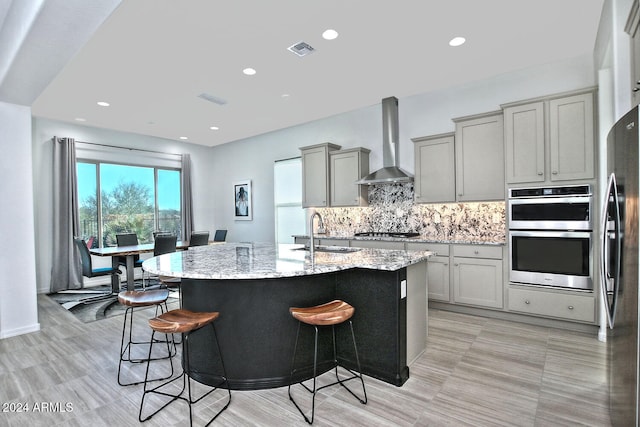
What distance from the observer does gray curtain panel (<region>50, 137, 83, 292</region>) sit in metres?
5.71

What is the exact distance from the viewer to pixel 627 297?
152cm

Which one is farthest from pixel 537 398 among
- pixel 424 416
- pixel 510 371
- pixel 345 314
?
pixel 345 314

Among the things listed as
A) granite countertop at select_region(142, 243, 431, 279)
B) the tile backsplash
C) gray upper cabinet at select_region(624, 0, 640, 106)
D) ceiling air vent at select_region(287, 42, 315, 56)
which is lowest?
granite countertop at select_region(142, 243, 431, 279)

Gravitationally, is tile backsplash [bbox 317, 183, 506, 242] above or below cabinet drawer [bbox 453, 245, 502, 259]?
above

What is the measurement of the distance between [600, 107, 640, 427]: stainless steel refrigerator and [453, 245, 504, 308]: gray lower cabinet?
6.28 ft

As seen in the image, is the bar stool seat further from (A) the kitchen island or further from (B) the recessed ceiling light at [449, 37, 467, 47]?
(B) the recessed ceiling light at [449, 37, 467, 47]

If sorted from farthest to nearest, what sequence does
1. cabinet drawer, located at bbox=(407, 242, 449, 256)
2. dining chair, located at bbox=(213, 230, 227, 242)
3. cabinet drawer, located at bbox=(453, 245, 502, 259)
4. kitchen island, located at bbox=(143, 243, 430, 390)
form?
dining chair, located at bbox=(213, 230, 227, 242)
cabinet drawer, located at bbox=(407, 242, 449, 256)
cabinet drawer, located at bbox=(453, 245, 502, 259)
kitchen island, located at bbox=(143, 243, 430, 390)

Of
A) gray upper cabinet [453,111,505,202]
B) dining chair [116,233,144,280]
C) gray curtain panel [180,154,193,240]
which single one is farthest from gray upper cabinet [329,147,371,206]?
gray curtain panel [180,154,193,240]

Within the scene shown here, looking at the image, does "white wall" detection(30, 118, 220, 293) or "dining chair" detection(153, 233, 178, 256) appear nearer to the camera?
"dining chair" detection(153, 233, 178, 256)

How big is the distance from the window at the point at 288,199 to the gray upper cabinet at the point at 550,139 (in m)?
3.62

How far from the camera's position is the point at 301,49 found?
345cm

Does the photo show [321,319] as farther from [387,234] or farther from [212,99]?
[212,99]

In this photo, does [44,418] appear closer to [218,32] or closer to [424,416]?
[424,416]

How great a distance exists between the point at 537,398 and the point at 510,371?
15.0 inches
